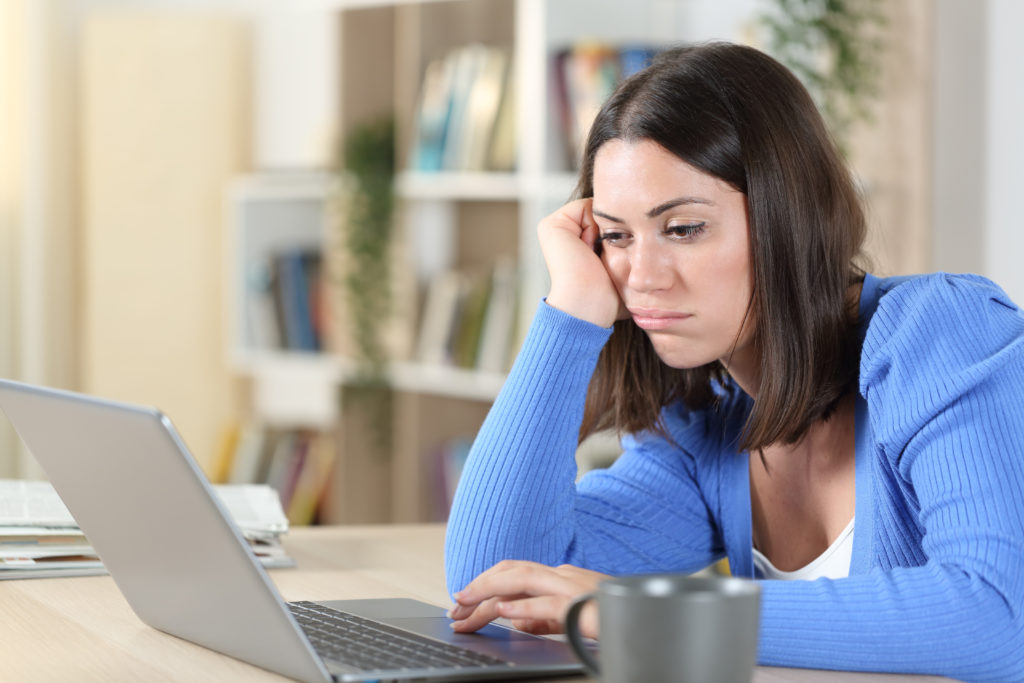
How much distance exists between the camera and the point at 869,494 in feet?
3.77

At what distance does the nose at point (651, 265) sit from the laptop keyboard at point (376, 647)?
1.36 feet

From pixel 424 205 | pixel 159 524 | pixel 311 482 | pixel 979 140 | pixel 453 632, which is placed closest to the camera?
pixel 159 524

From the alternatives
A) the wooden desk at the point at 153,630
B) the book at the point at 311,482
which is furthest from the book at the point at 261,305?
the wooden desk at the point at 153,630

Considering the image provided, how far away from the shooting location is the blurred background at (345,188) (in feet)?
8.36

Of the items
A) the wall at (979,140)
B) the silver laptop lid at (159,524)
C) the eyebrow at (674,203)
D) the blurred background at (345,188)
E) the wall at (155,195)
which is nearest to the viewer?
the silver laptop lid at (159,524)

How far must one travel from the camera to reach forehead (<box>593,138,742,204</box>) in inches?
44.8

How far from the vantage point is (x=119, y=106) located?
12.8ft

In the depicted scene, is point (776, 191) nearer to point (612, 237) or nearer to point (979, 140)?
point (612, 237)

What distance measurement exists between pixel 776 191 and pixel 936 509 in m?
0.34

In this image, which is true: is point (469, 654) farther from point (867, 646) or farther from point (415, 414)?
point (415, 414)

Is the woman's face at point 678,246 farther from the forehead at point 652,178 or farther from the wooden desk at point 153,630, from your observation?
the wooden desk at point 153,630

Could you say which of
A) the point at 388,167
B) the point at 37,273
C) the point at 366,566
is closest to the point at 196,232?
the point at 37,273

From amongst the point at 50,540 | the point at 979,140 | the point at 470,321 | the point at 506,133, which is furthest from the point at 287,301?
the point at 50,540

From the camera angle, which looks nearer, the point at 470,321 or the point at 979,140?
the point at 979,140
